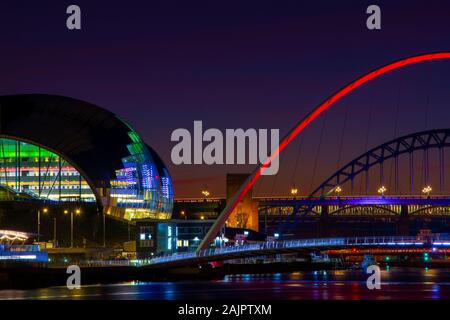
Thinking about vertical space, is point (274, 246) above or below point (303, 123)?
below

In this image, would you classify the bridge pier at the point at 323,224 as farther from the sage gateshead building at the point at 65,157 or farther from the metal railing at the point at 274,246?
the metal railing at the point at 274,246

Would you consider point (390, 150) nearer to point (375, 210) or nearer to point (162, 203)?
point (375, 210)

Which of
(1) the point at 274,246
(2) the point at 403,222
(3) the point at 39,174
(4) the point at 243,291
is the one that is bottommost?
(4) the point at 243,291

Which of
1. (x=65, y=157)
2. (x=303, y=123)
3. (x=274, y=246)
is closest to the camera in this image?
(x=274, y=246)

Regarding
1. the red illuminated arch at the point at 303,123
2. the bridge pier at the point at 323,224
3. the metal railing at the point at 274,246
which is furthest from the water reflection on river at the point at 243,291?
the bridge pier at the point at 323,224

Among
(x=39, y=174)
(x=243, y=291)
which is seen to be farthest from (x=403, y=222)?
(x=243, y=291)

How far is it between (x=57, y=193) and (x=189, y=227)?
17228mm

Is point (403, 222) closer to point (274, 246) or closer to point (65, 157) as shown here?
point (65, 157)

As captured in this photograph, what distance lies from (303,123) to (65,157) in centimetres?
3536

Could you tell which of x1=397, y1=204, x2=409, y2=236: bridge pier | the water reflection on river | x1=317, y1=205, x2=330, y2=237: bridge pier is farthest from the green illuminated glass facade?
x1=397, y1=204, x2=409, y2=236: bridge pier

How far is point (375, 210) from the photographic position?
18025cm

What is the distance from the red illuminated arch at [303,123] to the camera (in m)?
80.9

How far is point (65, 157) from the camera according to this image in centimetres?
10856
